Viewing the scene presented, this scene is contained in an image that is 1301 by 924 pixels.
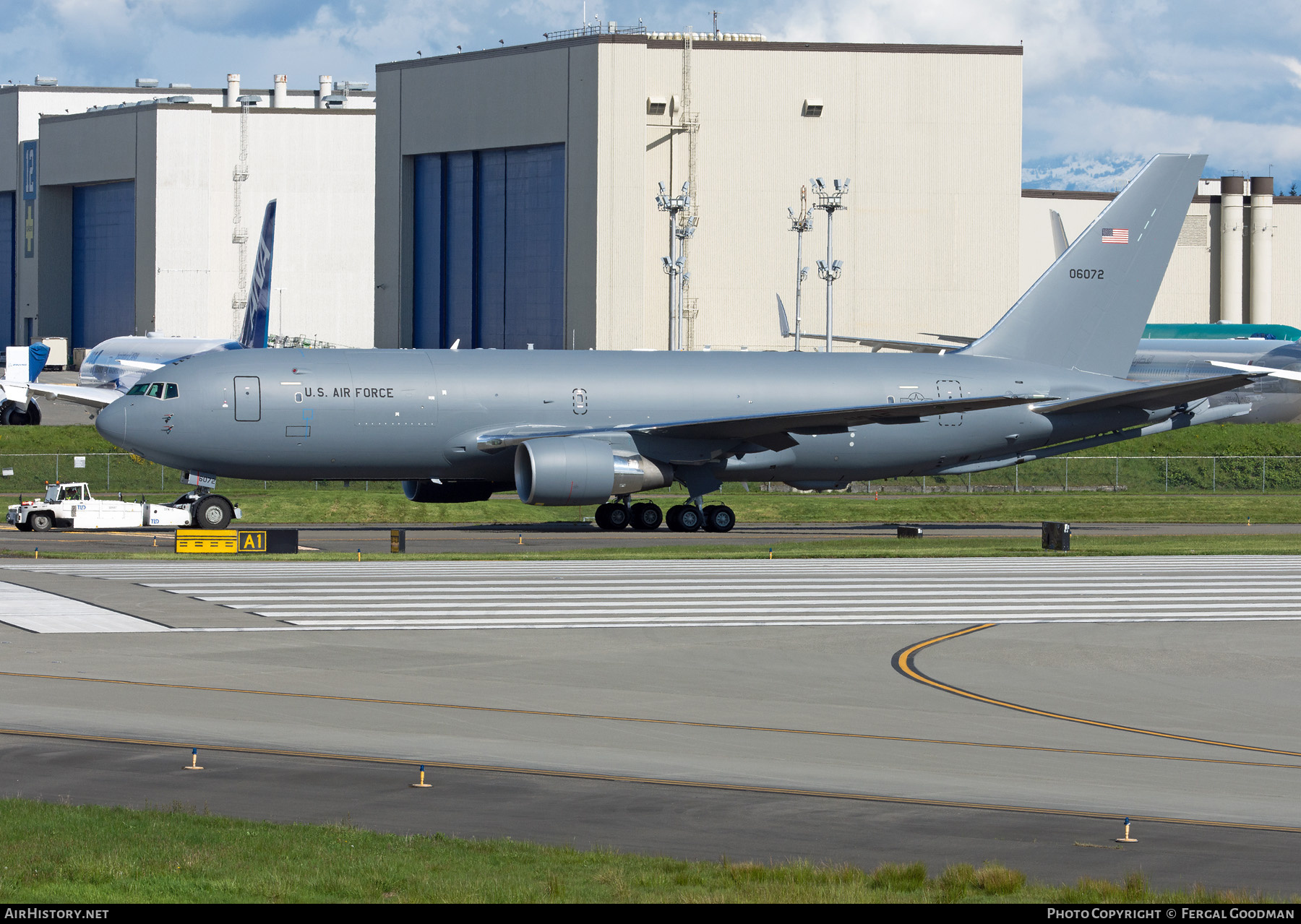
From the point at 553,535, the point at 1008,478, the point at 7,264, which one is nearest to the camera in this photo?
the point at 553,535

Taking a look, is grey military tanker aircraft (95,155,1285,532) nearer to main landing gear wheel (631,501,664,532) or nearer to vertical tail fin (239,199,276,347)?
main landing gear wheel (631,501,664,532)

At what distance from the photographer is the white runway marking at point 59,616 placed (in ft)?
80.6

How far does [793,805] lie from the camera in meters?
13.7

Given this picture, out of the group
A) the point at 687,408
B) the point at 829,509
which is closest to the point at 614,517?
the point at 687,408

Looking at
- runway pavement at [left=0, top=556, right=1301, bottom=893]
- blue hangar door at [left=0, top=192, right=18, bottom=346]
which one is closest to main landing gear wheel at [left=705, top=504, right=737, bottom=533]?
runway pavement at [left=0, top=556, right=1301, bottom=893]

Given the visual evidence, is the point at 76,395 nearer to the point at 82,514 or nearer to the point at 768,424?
the point at 82,514

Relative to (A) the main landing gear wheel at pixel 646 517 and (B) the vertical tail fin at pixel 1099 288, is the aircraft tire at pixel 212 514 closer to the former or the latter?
(A) the main landing gear wheel at pixel 646 517

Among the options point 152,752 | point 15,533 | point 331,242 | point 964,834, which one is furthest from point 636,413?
point 331,242

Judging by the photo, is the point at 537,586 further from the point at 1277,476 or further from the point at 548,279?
the point at 548,279

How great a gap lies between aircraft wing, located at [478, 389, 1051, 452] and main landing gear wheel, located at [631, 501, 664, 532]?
11.5 ft

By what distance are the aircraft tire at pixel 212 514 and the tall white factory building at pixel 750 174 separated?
7036 centimetres

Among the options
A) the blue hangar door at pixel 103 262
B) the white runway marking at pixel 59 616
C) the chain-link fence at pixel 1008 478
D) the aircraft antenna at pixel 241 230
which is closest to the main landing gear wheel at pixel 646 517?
the chain-link fence at pixel 1008 478

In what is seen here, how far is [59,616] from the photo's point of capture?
2581 centimetres

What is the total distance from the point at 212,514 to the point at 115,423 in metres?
3.48
